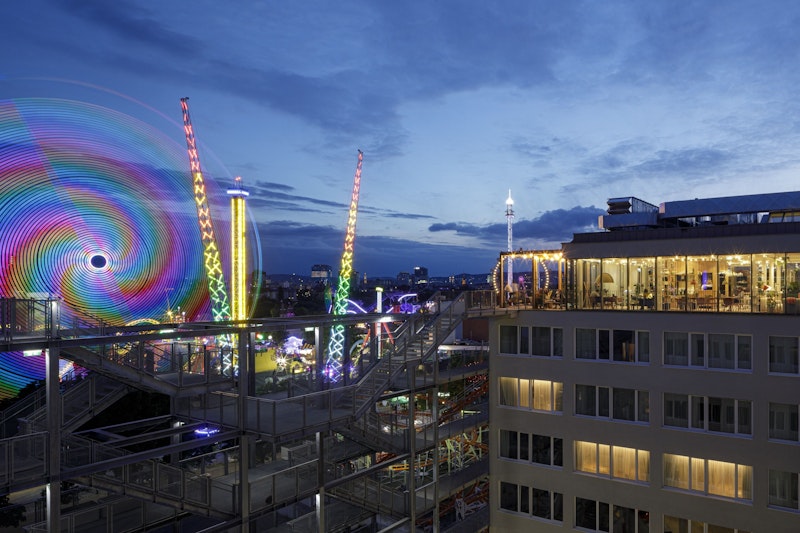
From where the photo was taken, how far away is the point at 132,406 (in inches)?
1357

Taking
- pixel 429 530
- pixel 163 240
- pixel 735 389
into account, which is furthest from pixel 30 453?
pixel 163 240

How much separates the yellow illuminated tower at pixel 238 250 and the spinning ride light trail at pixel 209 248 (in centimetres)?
991

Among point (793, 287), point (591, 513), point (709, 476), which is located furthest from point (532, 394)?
point (793, 287)

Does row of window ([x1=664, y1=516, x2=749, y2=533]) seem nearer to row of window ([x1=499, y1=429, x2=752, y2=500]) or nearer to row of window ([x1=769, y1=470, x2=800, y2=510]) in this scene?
row of window ([x1=499, y1=429, x2=752, y2=500])

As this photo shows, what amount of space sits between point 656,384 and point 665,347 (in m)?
1.85

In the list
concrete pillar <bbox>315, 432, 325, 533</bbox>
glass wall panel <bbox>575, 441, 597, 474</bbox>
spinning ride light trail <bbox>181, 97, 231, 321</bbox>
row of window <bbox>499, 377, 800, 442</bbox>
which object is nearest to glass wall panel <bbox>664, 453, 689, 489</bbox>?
row of window <bbox>499, 377, 800, 442</bbox>

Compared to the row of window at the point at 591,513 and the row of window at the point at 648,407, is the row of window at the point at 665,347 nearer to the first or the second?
the row of window at the point at 648,407

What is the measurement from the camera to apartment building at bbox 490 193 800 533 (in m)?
24.6

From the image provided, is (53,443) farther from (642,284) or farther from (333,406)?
(642,284)

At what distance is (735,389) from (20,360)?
41492 millimetres

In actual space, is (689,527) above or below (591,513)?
above

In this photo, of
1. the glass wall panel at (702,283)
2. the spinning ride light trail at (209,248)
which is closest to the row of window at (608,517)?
the glass wall panel at (702,283)

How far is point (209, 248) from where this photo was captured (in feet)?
184

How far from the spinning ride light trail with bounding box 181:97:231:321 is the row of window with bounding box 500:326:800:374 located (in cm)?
3418
